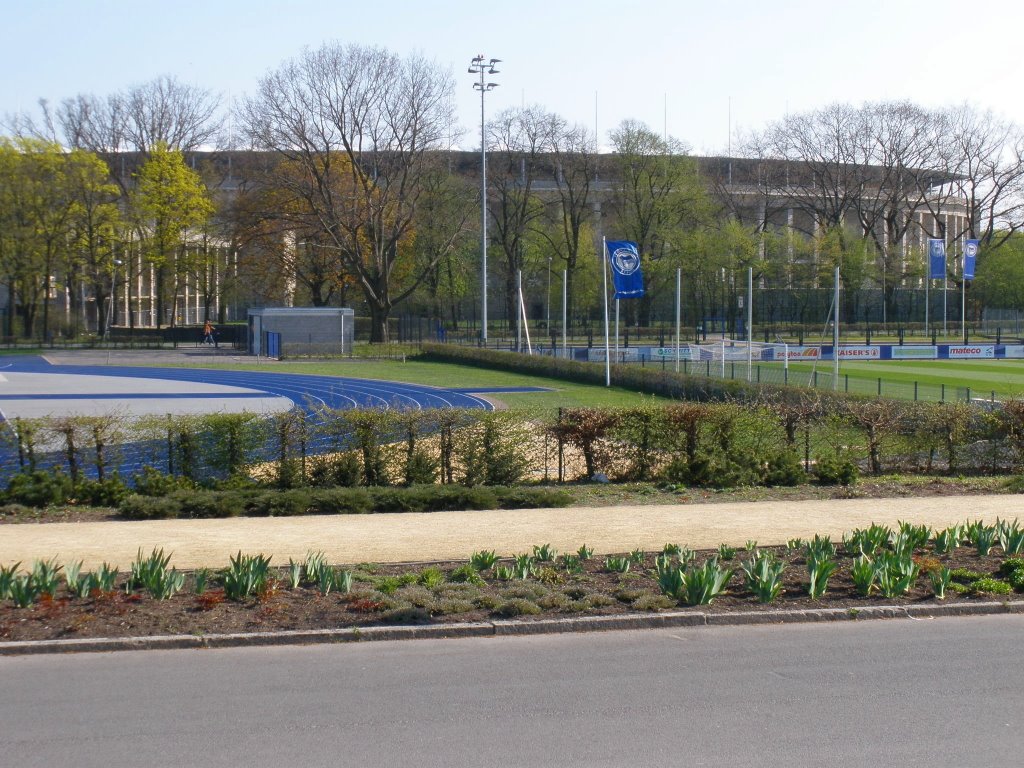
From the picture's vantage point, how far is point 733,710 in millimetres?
7516

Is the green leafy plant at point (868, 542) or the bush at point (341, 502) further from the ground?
the green leafy plant at point (868, 542)

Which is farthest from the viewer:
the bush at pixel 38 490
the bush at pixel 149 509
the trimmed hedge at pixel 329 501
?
the bush at pixel 38 490

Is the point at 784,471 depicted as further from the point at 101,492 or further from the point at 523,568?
the point at 101,492

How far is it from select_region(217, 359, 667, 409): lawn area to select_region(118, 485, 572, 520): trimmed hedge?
12.8 meters

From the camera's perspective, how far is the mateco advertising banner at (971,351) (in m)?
62.8

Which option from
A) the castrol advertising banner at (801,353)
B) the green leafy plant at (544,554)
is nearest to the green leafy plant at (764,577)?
the green leafy plant at (544,554)

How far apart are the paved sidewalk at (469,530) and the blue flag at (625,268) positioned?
23.2 meters

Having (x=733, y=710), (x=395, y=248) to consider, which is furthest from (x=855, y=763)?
(x=395, y=248)

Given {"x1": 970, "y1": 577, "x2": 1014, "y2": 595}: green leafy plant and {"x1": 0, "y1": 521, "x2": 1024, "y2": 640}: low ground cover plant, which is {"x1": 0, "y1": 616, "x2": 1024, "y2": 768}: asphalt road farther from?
{"x1": 970, "y1": 577, "x2": 1014, "y2": 595}: green leafy plant

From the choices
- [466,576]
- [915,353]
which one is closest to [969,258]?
[915,353]

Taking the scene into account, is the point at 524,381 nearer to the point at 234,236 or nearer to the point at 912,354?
the point at 912,354

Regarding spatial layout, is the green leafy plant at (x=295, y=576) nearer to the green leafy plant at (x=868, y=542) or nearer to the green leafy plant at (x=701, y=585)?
the green leafy plant at (x=701, y=585)

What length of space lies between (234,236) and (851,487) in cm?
6471

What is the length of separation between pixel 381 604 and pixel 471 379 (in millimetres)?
38896
